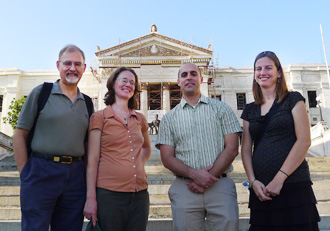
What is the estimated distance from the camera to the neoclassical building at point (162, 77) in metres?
29.9

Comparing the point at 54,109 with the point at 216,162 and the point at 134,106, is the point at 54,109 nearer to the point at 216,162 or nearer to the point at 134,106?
the point at 134,106

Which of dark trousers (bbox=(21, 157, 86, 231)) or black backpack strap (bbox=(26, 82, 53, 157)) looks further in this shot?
black backpack strap (bbox=(26, 82, 53, 157))

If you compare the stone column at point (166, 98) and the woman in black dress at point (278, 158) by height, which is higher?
the stone column at point (166, 98)

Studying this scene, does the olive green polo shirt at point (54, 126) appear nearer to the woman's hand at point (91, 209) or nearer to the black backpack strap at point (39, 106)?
the black backpack strap at point (39, 106)

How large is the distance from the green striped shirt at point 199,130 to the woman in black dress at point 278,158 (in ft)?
0.90

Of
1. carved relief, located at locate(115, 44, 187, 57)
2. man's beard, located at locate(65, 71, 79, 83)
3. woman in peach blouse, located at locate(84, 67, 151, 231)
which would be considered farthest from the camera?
carved relief, located at locate(115, 44, 187, 57)

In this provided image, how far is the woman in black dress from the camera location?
7.71ft

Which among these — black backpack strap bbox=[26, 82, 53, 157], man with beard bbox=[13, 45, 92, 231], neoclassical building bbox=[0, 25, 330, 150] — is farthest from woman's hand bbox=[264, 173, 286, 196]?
neoclassical building bbox=[0, 25, 330, 150]

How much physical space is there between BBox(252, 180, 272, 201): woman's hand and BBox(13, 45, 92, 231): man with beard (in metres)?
1.59

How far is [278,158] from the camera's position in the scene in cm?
249

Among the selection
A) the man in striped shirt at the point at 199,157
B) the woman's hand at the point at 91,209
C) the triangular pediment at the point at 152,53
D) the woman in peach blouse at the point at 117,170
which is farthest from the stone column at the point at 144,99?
the woman's hand at the point at 91,209

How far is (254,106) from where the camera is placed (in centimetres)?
288

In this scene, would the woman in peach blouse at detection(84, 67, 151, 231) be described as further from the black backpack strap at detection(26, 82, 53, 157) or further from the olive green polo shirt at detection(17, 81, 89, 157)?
the black backpack strap at detection(26, 82, 53, 157)

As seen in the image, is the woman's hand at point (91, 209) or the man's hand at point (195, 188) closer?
the woman's hand at point (91, 209)
